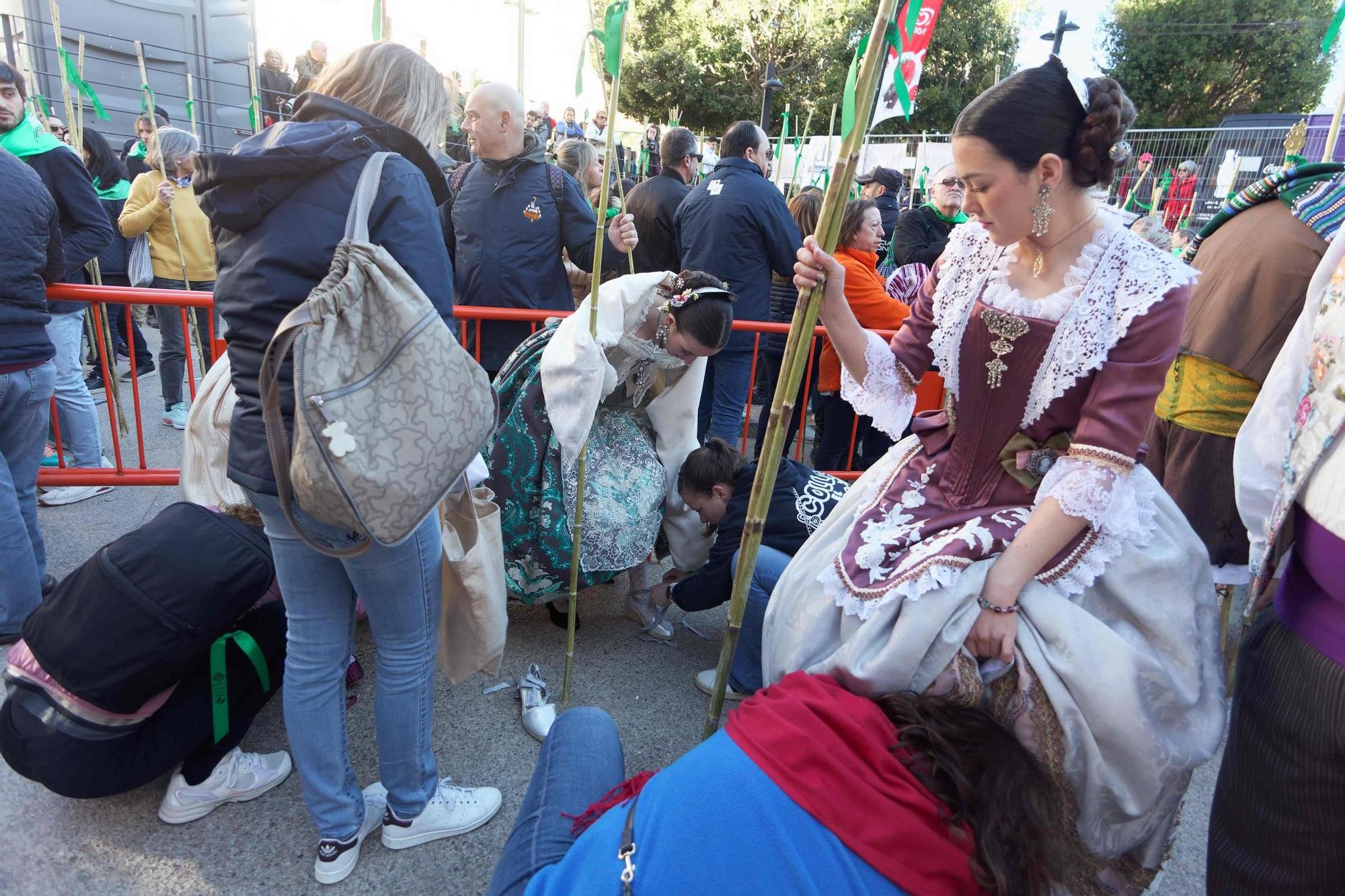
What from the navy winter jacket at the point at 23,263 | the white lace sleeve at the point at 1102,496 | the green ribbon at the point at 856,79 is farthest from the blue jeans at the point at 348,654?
the navy winter jacket at the point at 23,263

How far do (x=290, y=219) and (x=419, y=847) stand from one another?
1510mm

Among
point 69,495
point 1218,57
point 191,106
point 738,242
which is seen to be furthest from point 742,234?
point 1218,57

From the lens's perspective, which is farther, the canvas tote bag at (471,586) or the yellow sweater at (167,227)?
the yellow sweater at (167,227)

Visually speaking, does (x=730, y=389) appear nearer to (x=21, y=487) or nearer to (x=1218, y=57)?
(x=21, y=487)

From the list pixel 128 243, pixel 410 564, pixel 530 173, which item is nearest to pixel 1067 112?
pixel 410 564

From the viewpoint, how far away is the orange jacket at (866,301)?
13.3ft

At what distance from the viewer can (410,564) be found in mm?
1700

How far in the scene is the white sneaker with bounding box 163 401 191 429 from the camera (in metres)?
4.89

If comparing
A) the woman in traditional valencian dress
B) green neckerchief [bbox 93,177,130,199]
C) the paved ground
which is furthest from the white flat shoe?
green neckerchief [bbox 93,177,130,199]

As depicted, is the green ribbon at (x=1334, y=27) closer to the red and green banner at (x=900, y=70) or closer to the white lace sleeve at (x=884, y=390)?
the red and green banner at (x=900, y=70)

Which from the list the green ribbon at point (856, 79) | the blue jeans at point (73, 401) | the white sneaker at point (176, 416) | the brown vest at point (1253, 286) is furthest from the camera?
the white sneaker at point (176, 416)

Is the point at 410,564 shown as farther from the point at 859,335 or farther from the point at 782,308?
the point at 782,308

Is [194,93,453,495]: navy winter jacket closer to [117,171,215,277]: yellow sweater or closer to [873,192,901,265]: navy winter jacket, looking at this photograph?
[117,171,215,277]: yellow sweater

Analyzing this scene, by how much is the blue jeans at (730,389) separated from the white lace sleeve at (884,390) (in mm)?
2470
